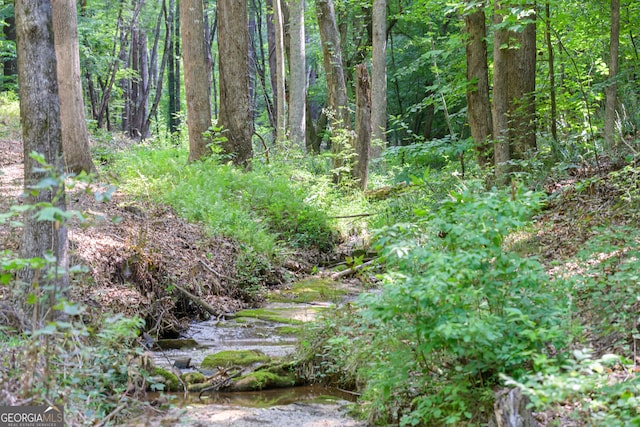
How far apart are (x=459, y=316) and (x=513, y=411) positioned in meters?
0.68

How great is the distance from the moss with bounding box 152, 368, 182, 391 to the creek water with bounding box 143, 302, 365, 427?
0.10m

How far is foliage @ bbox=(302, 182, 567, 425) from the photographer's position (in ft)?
13.7

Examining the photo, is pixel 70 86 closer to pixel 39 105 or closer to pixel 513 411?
pixel 39 105

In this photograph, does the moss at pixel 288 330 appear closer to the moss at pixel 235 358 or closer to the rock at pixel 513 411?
the moss at pixel 235 358

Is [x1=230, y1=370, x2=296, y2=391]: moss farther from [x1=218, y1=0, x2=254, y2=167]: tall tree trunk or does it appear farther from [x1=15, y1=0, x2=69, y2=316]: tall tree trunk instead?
[x1=218, y1=0, x2=254, y2=167]: tall tree trunk

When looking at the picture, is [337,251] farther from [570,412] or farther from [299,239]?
[570,412]

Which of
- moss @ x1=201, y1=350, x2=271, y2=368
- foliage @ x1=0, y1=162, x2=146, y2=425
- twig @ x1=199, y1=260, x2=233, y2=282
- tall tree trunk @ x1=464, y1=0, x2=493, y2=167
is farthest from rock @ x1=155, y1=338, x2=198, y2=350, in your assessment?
tall tree trunk @ x1=464, y1=0, x2=493, y2=167

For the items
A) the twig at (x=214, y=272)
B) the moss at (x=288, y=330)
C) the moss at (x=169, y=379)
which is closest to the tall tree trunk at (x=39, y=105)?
the moss at (x=169, y=379)

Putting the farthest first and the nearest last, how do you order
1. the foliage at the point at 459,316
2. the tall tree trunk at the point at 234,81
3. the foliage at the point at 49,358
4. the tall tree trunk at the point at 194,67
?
the tall tree trunk at the point at 234,81
the tall tree trunk at the point at 194,67
the foliage at the point at 459,316
the foliage at the point at 49,358

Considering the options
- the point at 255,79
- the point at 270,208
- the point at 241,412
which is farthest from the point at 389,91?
the point at 241,412

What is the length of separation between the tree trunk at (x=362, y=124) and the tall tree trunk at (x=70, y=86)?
6311 mm

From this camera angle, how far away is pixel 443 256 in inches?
171

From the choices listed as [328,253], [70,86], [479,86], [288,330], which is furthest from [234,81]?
[288,330]

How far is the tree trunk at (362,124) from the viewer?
14383mm
